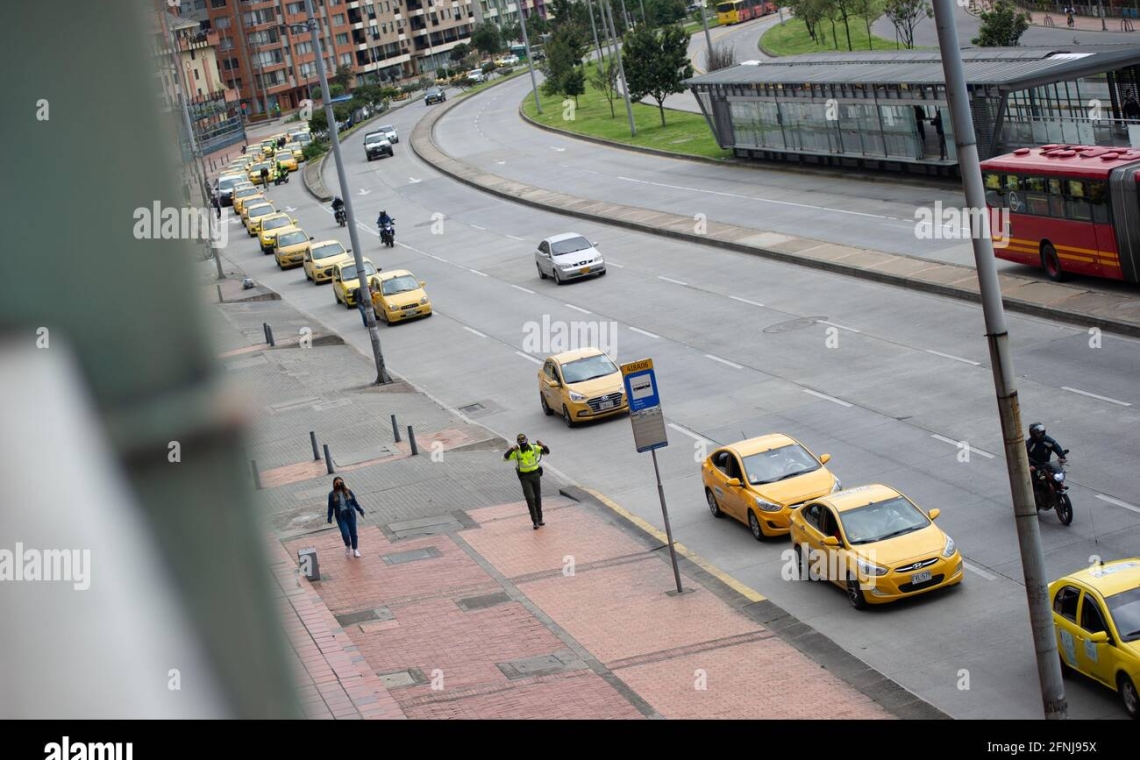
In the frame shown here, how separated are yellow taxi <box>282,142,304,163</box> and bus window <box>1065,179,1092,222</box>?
240ft

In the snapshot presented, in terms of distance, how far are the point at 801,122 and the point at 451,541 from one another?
3937cm

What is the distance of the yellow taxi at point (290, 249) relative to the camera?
58.5 m

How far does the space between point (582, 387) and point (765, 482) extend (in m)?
8.67

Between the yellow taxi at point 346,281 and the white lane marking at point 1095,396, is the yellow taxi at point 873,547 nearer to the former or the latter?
the white lane marking at point 1095,396

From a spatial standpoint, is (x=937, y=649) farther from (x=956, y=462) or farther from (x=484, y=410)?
(x=484, y=410)

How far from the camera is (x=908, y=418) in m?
25.3

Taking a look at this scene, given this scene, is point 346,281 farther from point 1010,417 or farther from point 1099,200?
point 1010,417

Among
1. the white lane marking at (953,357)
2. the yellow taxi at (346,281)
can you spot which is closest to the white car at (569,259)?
the yellow taxi at (346,281)

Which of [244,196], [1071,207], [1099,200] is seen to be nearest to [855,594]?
[1099,200]

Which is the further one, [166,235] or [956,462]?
[956,462]

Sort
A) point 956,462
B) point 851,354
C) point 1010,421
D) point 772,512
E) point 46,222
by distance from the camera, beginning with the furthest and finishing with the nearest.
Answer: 1. point 851,354
2. point 956,462
3. point 772,512
4. point 1010,421
5. point 46,222

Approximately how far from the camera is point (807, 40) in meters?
106

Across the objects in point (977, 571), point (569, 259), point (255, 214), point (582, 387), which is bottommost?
point (977, 571)
